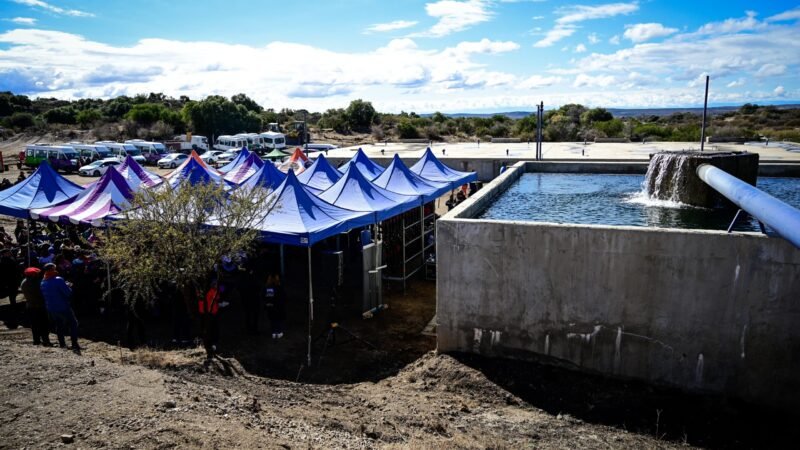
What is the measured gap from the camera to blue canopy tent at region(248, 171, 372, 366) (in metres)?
10.6

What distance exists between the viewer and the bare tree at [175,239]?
8.59 metres

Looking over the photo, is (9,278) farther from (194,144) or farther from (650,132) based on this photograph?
(650,132)

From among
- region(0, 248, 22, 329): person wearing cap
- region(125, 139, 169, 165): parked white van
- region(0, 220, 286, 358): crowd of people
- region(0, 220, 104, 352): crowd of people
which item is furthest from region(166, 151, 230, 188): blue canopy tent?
region(125, 139, 169, 165): parked white van

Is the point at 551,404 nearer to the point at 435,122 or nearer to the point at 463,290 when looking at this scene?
the point at 463,290

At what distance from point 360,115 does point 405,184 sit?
181 feet

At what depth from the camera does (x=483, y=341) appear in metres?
9.31

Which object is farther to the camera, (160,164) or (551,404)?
(160,164)

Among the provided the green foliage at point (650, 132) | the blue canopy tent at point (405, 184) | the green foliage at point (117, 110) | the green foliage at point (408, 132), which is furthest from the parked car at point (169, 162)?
the green foliage at point (650, 132)

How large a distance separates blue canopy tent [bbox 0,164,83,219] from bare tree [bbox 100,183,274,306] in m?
7.10

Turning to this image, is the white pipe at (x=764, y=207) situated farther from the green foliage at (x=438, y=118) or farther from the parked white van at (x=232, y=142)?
the green foliage at (x=438, y=118)

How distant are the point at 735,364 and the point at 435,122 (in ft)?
211

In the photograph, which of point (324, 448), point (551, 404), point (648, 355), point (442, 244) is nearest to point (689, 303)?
point (648, 355)

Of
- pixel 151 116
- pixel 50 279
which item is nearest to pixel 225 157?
pixel 151 116

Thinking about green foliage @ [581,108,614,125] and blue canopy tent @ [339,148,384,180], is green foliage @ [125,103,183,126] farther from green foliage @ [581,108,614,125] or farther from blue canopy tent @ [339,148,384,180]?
blue canopy tent @ [339,148,384,180]
